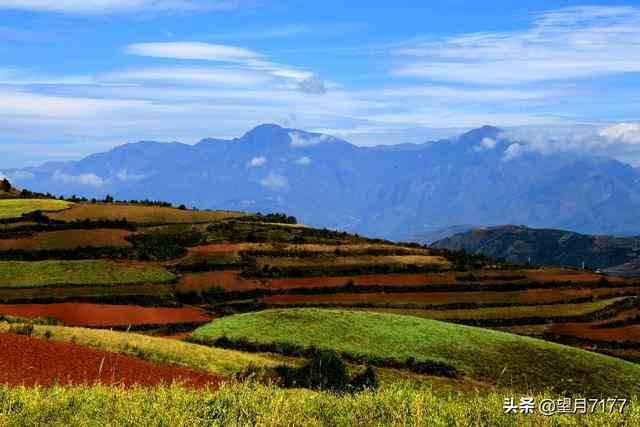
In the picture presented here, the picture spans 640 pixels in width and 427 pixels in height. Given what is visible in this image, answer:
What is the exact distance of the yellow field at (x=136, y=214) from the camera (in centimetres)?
10206

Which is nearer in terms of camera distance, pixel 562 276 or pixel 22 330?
pixel 22 330

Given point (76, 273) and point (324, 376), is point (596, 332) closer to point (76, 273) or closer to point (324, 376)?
point (324, 376)

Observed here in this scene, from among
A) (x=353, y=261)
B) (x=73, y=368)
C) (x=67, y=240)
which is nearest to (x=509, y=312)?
(x=353, y=261)

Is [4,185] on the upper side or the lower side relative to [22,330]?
upper

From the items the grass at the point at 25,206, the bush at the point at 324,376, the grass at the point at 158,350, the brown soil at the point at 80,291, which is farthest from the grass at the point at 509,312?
the grass at the point at 25,206

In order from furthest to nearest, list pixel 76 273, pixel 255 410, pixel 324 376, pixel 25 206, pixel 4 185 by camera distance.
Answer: pixel 4 185 → pixel 25 206 → pixel 76 273 → pixel 324 376 → pixel 255 410

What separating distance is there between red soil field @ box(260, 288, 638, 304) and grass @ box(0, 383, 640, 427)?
5561cm

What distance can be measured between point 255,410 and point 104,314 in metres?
48.9

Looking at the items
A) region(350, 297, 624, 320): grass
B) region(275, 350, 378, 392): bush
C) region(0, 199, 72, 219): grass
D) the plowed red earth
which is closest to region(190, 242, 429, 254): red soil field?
region(350, 297, 624, 320): grass

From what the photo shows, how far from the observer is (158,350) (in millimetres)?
36000

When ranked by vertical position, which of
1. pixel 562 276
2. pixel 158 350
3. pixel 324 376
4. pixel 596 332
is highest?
pixel 324 376

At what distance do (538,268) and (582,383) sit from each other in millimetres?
59501

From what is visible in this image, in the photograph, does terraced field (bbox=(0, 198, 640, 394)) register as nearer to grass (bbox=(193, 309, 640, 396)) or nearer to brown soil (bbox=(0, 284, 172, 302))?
brown soil (bbox=(0, 284, 172, 302))

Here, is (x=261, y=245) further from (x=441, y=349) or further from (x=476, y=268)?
(x=441, y=349)
